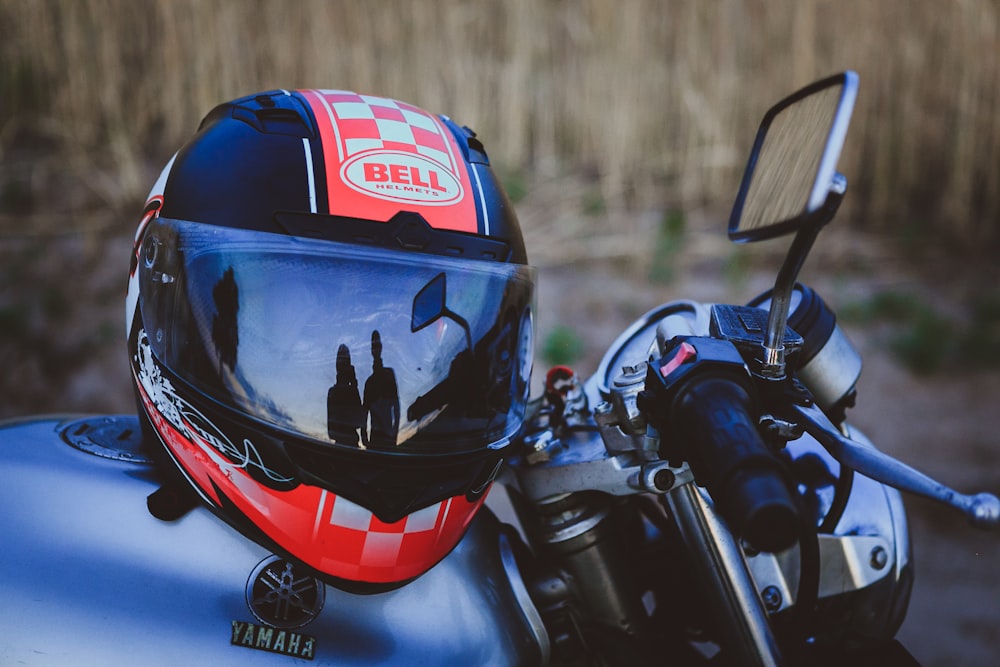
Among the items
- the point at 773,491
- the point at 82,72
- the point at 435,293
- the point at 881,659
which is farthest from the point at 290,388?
the point at 82,72

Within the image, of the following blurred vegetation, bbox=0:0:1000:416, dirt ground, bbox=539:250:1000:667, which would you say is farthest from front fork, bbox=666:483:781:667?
blurred vegetation, bbox=0:0:1000:416

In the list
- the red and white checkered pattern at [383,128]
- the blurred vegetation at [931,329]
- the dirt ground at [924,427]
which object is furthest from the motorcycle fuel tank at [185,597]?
the blurred vegetation at [931,329]

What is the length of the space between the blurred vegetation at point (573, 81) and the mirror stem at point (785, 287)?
3.63 meters

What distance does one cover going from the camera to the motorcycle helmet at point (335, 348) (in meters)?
1.14

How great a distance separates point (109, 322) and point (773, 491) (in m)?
4.05

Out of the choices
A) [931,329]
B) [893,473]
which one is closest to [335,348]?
[893,473]

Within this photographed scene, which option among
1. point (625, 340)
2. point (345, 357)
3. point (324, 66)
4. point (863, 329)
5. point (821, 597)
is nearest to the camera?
point (345, 357)

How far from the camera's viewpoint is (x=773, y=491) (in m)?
0.75

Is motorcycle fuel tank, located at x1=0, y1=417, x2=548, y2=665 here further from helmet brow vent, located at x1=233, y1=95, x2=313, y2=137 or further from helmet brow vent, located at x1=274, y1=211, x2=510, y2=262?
helmet brow vent, located at x1=233, y1=95, x2=313, y2=137

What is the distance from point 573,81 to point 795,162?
409cm

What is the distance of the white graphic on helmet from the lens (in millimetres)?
1156

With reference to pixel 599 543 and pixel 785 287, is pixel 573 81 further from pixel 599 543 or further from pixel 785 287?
pixel 785 287

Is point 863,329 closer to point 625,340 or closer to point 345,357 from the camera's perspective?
point 625,340

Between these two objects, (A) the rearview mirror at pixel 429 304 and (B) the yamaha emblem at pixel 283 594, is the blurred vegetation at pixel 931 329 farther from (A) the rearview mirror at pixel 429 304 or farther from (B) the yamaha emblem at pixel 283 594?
(B) the yamaha emblem at pixel 283 594
